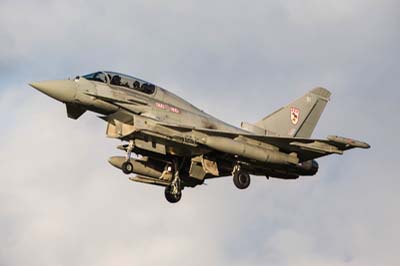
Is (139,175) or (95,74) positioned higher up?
(95,74)

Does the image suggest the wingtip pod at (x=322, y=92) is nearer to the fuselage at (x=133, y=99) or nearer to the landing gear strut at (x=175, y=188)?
the fuselage at (x=133, y=99)

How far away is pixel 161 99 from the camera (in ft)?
132

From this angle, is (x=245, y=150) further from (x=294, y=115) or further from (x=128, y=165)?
(x=294, y=115)

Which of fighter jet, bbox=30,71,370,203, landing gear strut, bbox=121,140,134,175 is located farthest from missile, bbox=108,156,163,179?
landing gear strut, bbox=121,140,134,175

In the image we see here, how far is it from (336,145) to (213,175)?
4584 millimetres

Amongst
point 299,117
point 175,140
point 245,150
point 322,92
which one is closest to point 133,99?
point 175,140

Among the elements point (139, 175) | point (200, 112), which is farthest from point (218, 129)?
point (139, 175)

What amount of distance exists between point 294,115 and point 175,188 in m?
5.28

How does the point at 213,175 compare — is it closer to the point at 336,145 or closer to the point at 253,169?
the point at 253,169

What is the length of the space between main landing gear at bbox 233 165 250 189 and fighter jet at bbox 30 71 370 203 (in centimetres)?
3

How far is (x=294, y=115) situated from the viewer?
1726 inches

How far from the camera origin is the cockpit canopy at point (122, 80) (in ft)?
130

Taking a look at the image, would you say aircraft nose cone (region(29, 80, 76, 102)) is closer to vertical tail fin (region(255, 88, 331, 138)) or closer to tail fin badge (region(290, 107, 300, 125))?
vertical tail fin (region(255, 88, 331, 138))

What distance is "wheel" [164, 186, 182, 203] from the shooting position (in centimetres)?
4291
